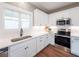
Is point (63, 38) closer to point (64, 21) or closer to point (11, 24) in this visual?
point (64, 21)

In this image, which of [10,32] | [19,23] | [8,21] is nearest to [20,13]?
[19,23]

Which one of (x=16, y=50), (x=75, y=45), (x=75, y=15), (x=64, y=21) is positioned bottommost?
(x=75, y=45)

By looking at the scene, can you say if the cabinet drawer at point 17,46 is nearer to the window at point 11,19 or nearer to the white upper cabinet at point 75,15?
the window at point 11,19

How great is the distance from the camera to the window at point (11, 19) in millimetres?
1189

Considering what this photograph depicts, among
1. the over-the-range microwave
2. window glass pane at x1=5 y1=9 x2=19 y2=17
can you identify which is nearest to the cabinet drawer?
window glass pane at x1=5 y1=9 x2=19 y2=17

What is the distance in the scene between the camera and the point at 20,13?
4.72 ft

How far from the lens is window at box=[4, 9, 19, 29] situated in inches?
46.8

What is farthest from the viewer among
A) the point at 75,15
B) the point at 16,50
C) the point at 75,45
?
the point at 75,15

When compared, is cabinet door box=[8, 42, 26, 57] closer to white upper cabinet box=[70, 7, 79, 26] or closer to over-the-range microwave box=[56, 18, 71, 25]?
over-the-range microwave box=[56, 18, 71, 25]

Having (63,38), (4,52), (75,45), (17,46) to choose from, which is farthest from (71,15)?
(4,52)

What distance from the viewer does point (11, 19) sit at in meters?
1.28

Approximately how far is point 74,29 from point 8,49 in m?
1.82

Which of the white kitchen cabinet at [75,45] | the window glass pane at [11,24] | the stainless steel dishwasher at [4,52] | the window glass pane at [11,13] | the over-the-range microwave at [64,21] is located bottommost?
the white kitchen cabinet at [75,45]

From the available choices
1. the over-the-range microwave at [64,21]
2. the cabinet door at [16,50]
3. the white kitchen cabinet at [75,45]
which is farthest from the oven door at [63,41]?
the cabinet door at [16,50]
